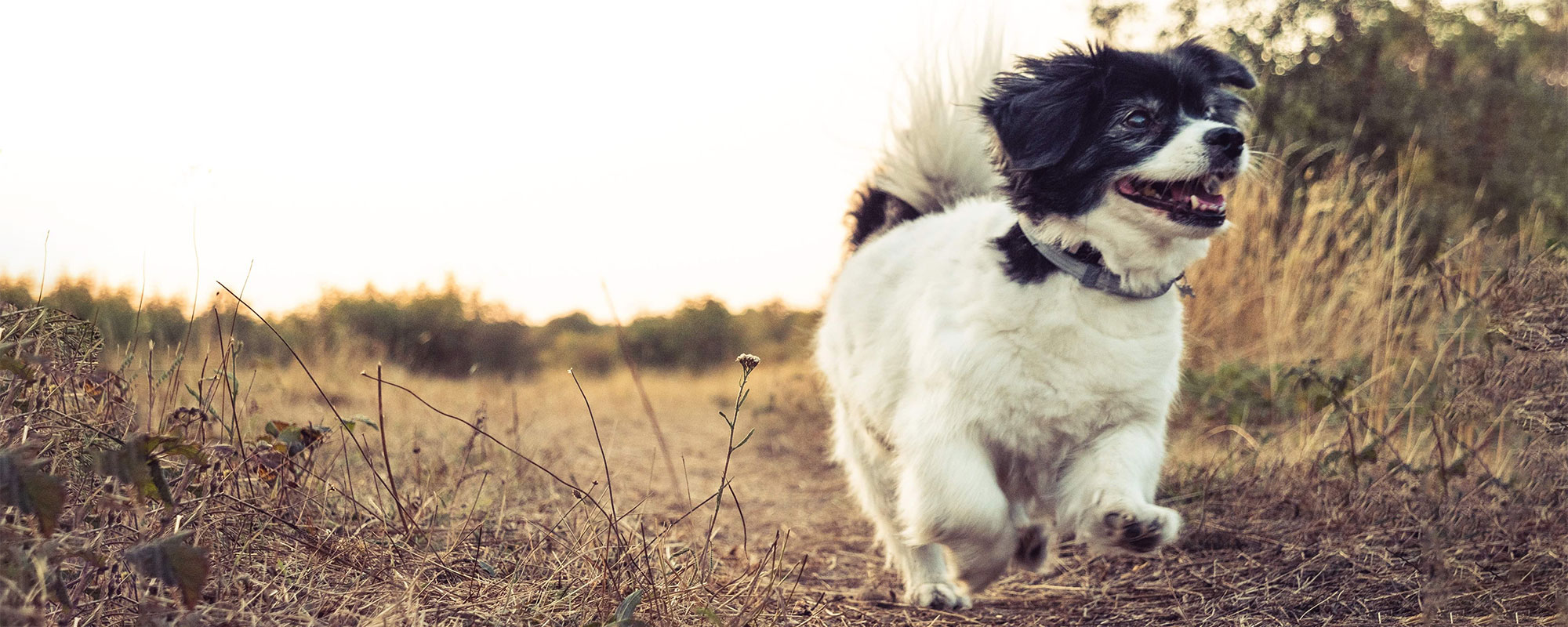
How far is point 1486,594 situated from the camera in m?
2.49

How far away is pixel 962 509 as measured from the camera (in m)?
2.57

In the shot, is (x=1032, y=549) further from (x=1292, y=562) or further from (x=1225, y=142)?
(x=1225, y=142)

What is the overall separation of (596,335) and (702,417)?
7733mm

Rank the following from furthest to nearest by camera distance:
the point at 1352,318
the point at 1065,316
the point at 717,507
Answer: the point at 1352,318, the point at 1065,316, the point at 717,507

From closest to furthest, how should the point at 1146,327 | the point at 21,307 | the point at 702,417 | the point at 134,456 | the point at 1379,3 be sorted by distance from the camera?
the point at 134,456 < the point at 21,307 < the point at 1146,327 < the point at 702,417 < the point at 1379,3

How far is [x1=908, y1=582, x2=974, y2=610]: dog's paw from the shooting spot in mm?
3055

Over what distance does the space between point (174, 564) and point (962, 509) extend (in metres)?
1.72

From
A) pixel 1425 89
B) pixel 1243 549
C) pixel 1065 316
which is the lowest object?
pixel 1243 549

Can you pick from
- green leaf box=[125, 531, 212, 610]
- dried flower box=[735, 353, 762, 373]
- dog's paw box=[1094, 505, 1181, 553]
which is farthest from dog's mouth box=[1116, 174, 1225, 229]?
green leaf box=[125, 531, 212, 610]

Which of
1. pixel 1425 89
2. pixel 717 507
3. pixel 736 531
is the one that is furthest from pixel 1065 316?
pixel 1425 89

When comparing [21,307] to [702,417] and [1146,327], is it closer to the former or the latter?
[1146,327]

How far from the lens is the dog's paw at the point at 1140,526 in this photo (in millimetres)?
2332

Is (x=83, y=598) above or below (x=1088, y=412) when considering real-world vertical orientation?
below

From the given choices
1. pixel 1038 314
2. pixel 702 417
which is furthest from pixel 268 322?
pixel 702 417
